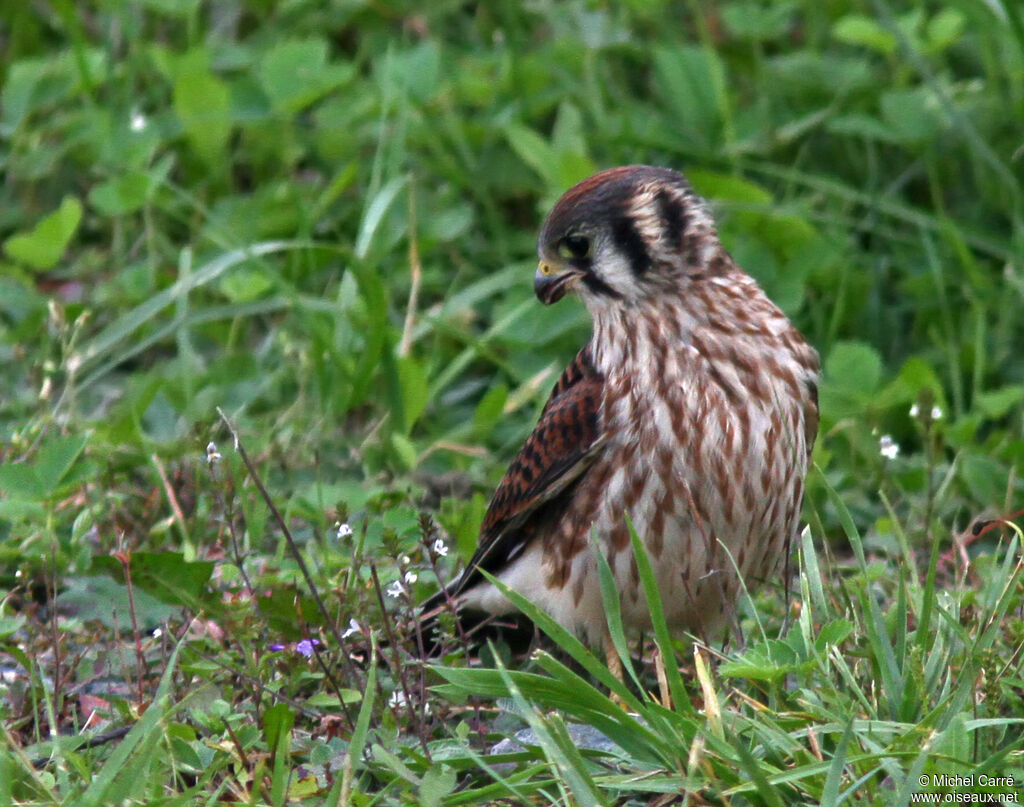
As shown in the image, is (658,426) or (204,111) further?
(204,111)

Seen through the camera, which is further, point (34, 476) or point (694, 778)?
point (34, 476)

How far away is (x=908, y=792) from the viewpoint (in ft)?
9.03

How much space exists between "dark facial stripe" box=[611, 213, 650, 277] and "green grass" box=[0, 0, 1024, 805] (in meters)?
0.64

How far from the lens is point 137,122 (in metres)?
6.23

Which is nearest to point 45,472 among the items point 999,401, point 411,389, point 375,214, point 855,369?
point 411,389

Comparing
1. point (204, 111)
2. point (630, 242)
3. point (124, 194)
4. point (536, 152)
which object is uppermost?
point (204, 111)

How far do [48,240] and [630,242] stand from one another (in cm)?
267

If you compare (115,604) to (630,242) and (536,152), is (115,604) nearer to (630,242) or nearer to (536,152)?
(630,242)

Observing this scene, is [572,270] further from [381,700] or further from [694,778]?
[694,778]

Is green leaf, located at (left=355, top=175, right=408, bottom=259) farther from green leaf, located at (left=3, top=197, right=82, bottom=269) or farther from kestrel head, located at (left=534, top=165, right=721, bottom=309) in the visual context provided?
kestrel head, located at (left=534, top=165, right=721, bottom=309)

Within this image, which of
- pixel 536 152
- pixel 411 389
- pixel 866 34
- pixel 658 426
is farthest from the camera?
pixel 866 34

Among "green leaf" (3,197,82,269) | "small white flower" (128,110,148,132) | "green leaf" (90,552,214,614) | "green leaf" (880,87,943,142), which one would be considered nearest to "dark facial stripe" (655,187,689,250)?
"green leaf" (90,552,214,614)

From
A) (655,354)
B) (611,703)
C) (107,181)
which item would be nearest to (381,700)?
(611,703)

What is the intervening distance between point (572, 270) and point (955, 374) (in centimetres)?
208
